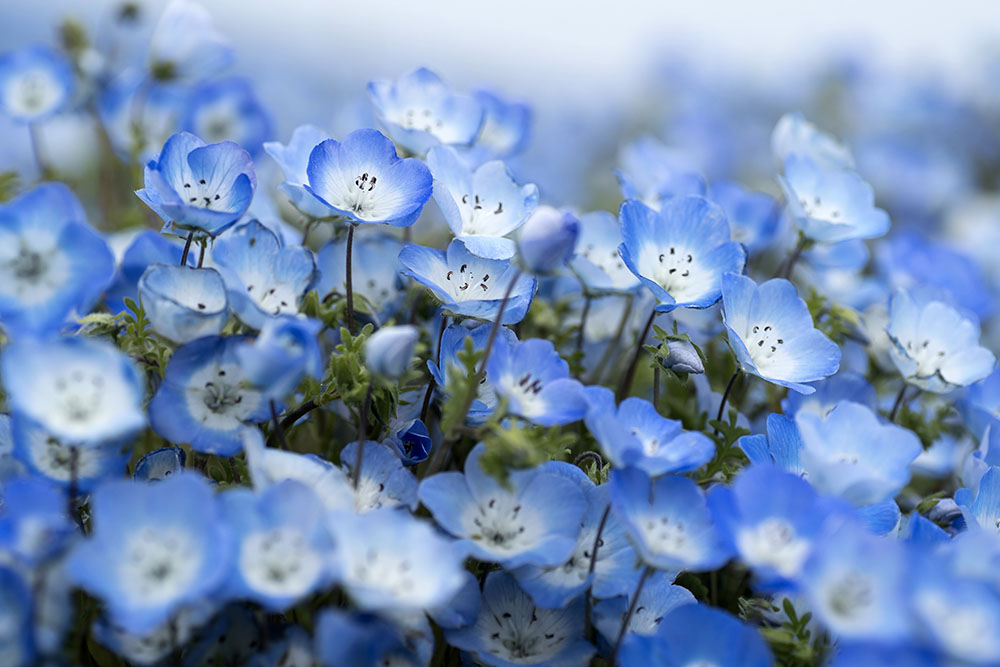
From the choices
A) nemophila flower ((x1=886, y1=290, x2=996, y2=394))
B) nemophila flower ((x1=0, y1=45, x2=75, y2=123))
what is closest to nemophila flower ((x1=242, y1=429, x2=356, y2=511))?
nemophila flower ((x1=886, y1=290, x2=996, y2=394))

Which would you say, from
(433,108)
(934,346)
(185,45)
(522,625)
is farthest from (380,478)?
(185,45)

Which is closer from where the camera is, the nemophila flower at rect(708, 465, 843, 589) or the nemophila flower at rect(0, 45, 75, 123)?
the nemophila flower at rect(708, 465, 843, 589)

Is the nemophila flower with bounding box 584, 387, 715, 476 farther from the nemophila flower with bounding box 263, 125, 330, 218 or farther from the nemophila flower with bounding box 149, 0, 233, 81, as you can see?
the nemophila flower with bounding box 149, 0, 233, 81

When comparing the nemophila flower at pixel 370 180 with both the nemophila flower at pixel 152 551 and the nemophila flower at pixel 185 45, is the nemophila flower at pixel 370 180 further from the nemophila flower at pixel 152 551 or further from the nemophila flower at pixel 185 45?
the nemophila flower at pixel 185 45

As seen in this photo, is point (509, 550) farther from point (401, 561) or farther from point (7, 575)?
point (7, 575)

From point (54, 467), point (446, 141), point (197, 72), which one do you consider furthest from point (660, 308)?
point (197, 72)
